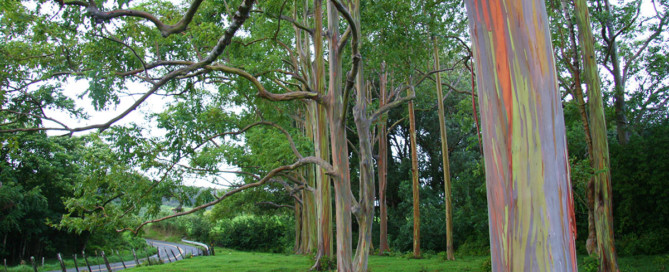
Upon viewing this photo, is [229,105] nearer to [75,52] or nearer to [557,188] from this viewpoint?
[75,52]

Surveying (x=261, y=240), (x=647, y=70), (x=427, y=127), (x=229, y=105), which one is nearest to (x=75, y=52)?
(x=229, y=105)


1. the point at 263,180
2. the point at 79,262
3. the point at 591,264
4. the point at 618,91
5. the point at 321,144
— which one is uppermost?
the point at 618,91

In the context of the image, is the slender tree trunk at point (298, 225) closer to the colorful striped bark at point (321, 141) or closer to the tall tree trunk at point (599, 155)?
the colorful striped bark at point (321, 141)

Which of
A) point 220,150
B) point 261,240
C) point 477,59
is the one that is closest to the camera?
point 477,59

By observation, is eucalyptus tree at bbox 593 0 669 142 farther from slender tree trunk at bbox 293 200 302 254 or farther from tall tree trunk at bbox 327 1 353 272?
slender tree trunk at bbox 293 200 302 254

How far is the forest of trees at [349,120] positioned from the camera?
1973 mm

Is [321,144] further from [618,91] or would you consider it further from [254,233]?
[254,233]

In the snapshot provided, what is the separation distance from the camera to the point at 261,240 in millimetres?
37031

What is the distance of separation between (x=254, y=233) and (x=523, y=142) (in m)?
37.0

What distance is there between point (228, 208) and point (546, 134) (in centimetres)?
2658

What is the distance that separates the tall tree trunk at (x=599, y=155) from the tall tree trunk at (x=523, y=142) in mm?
7995

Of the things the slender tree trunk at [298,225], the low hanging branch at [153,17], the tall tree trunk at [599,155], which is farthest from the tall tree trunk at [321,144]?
the slender tree trunk at [298,225]

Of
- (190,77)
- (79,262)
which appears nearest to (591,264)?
(190,77)

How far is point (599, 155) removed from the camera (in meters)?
9.22
